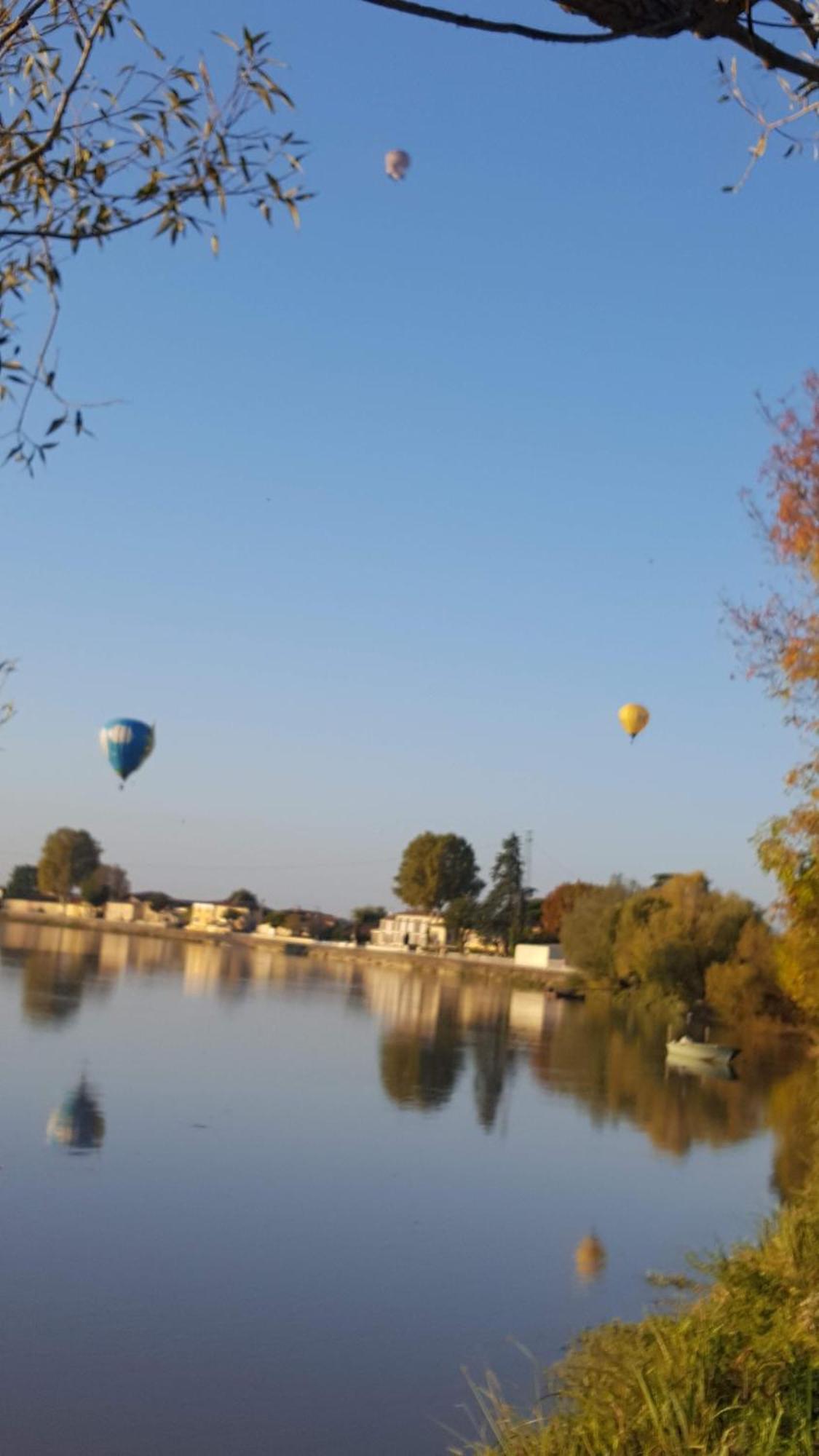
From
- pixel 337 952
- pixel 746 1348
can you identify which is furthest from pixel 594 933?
pixel 746 1348

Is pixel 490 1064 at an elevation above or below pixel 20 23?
below

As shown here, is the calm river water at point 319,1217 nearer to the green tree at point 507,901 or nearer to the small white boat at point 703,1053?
the small white boat at point 703,1053

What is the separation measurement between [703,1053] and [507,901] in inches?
2181

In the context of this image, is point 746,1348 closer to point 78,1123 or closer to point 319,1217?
point 319,1217

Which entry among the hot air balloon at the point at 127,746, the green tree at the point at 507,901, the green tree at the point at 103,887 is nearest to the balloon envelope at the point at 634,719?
the hot air balloon at the point at 127,746

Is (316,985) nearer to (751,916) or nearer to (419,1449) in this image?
(751,916)

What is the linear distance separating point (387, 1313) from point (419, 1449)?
9.80 ft

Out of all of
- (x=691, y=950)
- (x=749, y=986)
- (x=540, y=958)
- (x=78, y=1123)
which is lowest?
Result: (x=78, y=1123)

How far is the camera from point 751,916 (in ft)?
170

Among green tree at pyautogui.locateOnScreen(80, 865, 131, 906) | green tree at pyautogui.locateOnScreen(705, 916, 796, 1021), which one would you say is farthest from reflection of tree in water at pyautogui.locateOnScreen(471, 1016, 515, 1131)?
green tree at pyautogui.locateOnScreen(80, 865, 131, 906)

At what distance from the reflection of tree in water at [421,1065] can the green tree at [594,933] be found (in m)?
19.3

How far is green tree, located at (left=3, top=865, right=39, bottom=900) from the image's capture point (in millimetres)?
120625

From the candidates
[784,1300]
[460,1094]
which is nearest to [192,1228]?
[784,1300]

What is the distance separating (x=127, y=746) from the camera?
4172cm
